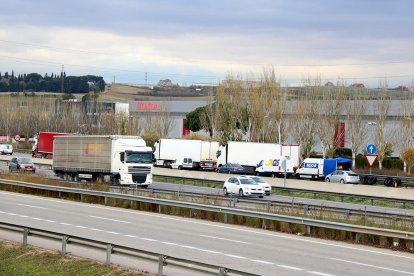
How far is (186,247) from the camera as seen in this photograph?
21750 millimetres

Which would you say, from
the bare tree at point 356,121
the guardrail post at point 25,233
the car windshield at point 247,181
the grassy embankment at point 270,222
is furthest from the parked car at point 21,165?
the guardrail post at point 25,233

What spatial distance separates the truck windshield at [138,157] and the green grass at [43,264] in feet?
94.2

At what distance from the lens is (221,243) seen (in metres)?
23.0

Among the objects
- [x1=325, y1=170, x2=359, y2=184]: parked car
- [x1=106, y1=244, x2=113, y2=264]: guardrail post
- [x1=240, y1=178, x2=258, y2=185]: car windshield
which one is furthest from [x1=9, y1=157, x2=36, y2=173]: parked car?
[x1=106, y1=244, x2=113, y2=264]: guardrail post

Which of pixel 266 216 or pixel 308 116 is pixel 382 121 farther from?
pixel 266 216

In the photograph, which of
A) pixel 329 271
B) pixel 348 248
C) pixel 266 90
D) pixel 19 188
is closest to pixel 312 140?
pixel 266 90

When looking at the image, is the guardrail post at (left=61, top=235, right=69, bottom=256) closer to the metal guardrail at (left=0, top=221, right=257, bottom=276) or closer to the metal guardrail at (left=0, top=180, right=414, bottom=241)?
the metal guardrail at (left=0, top=221, right=257, bottom=276)

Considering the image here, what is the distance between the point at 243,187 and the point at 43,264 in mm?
27369

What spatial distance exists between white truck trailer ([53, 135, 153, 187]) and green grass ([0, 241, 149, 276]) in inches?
1130

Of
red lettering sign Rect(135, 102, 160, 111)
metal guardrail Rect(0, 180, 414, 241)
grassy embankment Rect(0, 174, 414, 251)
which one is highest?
red lettering sign Rect(135, 102, 160, 111)

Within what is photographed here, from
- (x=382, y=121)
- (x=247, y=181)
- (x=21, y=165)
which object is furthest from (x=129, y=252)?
(x=382, y=121)

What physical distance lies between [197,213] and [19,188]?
17742 mm

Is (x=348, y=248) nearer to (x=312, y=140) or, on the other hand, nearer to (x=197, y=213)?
(x=197, y=213)

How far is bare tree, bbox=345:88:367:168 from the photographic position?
8419 centimetres
